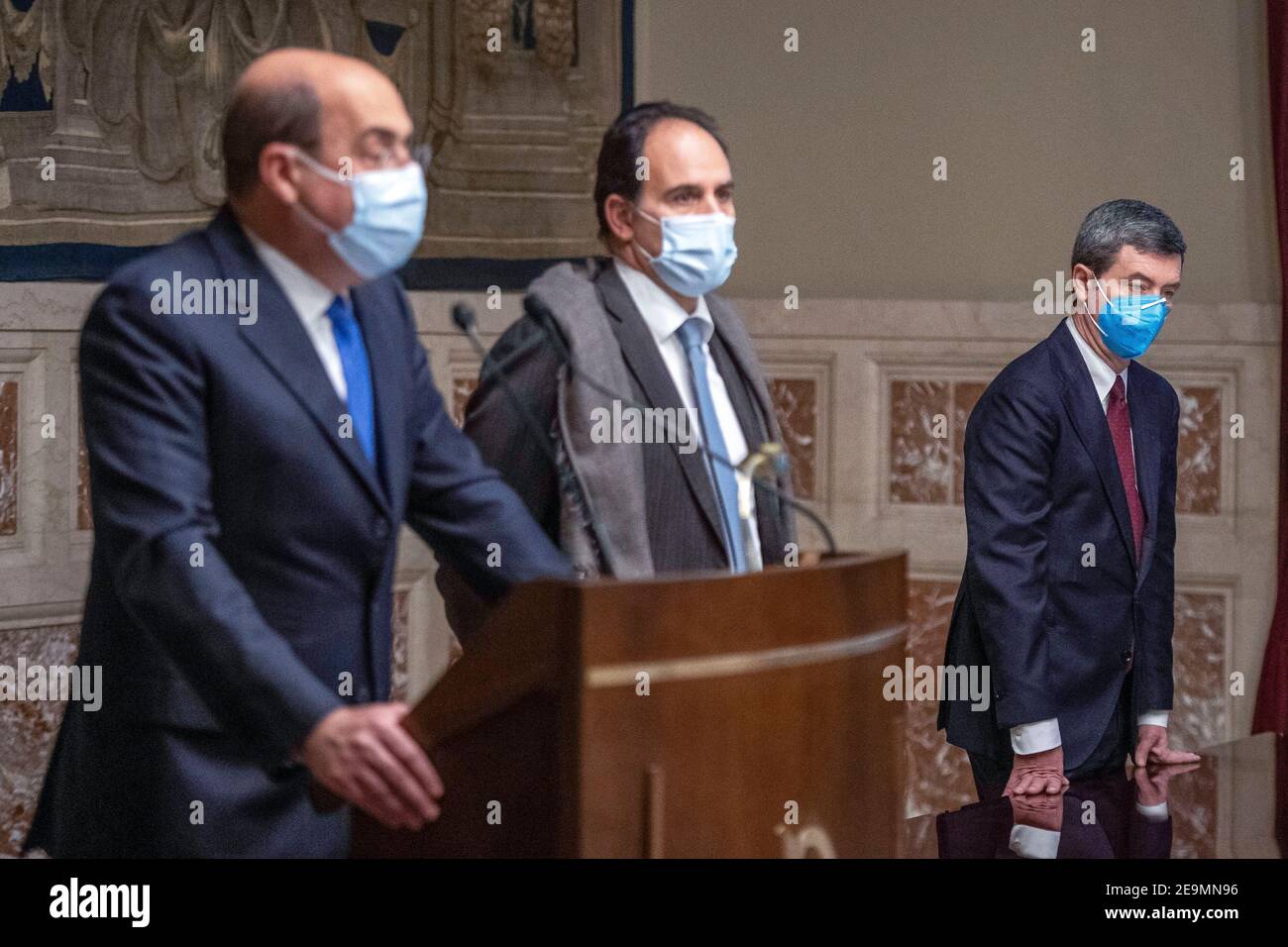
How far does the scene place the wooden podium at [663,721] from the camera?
74.2 inches

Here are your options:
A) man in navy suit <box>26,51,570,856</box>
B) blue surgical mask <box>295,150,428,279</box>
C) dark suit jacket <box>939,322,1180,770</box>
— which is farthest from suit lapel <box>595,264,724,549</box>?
dark suit jacket <box>939,322,1180,770</box>

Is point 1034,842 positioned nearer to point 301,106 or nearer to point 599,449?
point 599,449

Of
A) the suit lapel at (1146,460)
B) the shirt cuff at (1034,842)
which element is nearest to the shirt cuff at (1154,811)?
the shirt cuff at (1034,842)

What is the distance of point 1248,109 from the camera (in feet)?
16.9

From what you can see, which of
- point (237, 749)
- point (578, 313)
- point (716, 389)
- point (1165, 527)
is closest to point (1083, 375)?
point (1165, 527)

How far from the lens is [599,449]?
2.66 metres

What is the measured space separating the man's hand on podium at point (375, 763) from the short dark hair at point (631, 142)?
113 cm

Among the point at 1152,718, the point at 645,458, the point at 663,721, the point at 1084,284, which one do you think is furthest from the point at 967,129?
the point at 663,721

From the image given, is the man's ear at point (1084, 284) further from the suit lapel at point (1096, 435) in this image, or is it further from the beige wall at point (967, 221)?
the beige wall at point (967, 221)

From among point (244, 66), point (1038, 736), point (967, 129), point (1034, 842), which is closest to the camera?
point (1034, 842)

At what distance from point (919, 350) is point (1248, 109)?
1.16m

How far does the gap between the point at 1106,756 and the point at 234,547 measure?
194 cm

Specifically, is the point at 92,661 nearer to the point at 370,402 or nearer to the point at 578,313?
the point at 370,402

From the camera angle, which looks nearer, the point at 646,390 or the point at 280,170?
the point at 280,170
